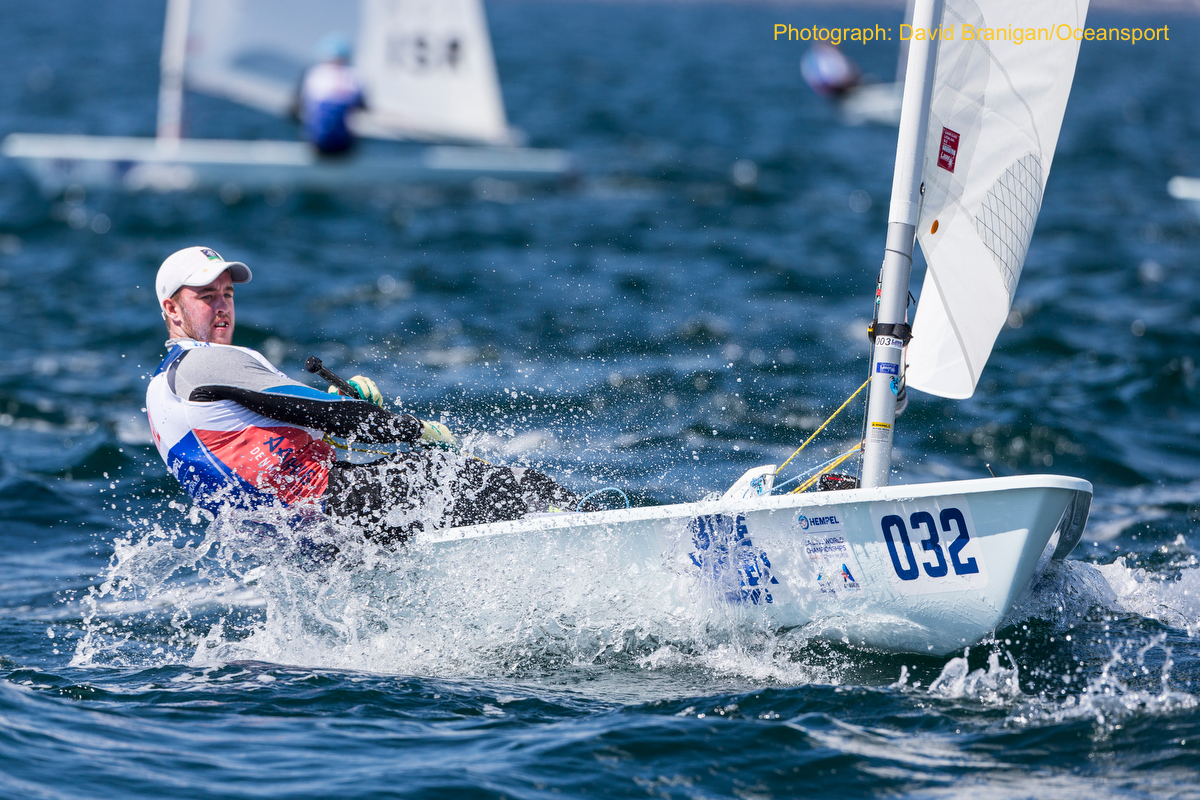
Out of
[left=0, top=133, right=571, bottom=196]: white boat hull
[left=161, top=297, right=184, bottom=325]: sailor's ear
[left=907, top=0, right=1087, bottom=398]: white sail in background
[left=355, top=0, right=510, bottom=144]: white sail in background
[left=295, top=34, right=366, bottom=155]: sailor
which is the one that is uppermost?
[left=355, top=0, right=510, bottom=144]: white sail in background

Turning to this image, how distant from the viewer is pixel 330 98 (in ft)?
44.8

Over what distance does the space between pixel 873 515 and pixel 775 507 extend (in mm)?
294

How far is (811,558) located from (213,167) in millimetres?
12114

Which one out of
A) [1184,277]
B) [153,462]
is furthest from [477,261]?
[1184,277]

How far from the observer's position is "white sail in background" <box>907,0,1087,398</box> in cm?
375

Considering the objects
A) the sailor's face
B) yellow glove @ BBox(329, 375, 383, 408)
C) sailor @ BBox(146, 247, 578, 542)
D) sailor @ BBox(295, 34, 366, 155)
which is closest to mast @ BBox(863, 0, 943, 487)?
sailor @ BBox(146, 247, 578, 542)

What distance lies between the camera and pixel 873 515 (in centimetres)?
363

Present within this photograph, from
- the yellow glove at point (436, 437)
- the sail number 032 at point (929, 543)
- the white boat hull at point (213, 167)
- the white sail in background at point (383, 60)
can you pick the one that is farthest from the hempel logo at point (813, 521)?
the white boat hull at point (213, 167)

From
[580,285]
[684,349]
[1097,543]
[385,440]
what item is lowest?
[1097,543]

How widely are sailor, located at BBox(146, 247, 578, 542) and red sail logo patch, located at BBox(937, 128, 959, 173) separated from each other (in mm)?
1686

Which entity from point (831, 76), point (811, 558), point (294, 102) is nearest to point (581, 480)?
point (811, 558)

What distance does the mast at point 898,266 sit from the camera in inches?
145

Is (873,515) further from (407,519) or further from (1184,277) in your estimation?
(1184,277)

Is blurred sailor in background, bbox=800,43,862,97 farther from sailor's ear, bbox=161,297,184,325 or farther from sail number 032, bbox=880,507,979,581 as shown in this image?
sail number 032, bbox=880,507,979,581
